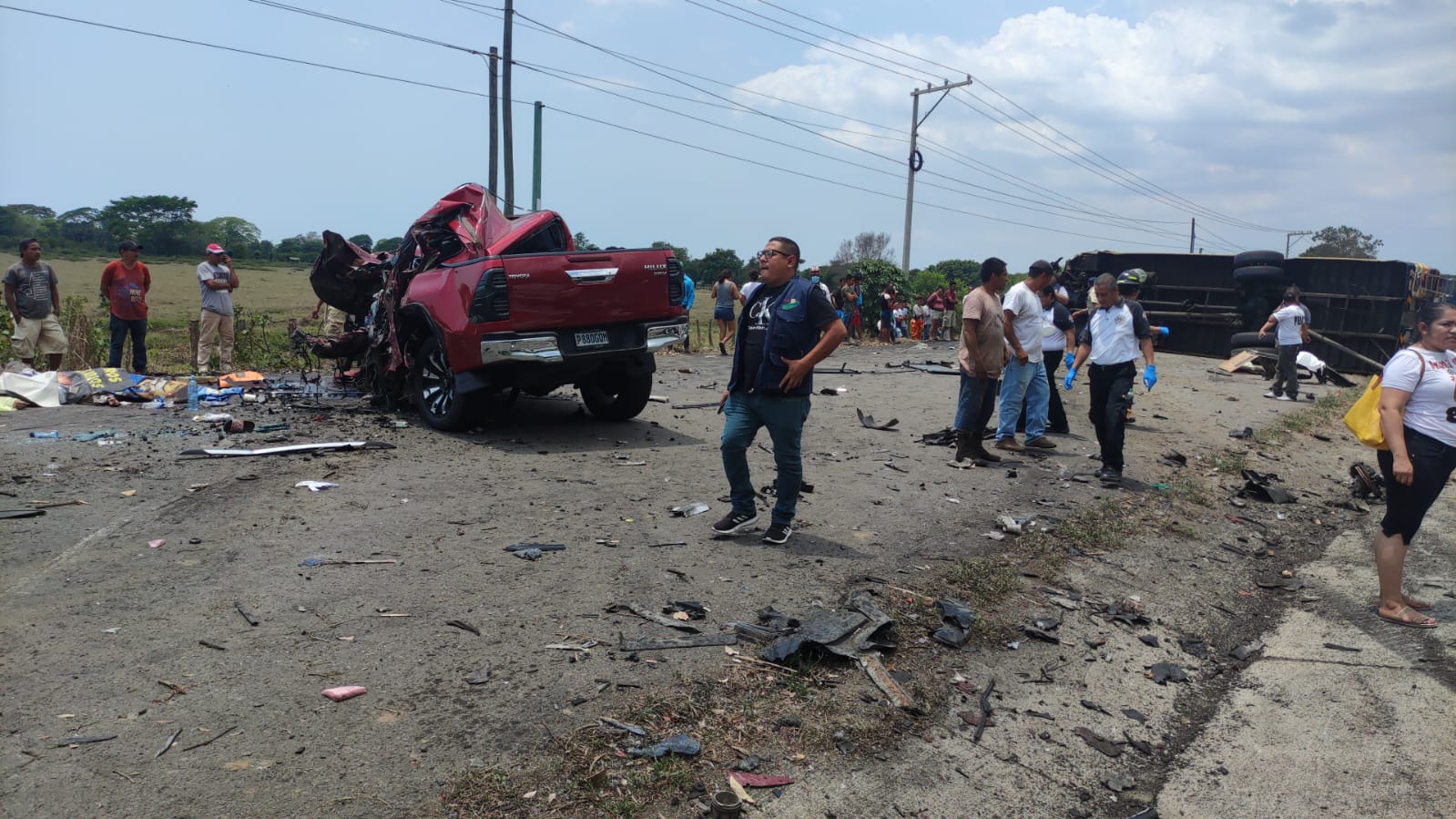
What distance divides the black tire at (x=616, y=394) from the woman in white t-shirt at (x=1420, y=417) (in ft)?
21.1

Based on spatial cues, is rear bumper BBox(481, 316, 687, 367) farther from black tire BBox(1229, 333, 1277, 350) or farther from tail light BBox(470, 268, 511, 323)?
black tire BBox(1229, 333, 1277, 350)

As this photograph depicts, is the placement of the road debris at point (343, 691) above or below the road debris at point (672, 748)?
above

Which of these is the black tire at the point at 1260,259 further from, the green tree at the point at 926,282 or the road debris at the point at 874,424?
the green tree at the point at 926,282

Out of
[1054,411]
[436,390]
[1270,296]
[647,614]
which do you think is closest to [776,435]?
[647,614]

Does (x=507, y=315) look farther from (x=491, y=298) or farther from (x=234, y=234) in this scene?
(x=234, y=234)

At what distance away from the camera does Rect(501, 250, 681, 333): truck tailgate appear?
8445 mm

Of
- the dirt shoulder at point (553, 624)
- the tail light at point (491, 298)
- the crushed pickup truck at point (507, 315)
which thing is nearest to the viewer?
the dirt shoulder at point (553, 624)

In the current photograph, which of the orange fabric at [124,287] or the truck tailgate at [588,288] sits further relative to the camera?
the orange fabric at [124,287]

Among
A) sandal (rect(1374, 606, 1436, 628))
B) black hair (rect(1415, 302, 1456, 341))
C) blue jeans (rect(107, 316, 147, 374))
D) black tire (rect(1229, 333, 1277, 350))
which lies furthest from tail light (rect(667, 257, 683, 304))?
black tire (rect(1229, 333, 1277, 350))

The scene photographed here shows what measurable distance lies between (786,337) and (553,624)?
7.34 ft

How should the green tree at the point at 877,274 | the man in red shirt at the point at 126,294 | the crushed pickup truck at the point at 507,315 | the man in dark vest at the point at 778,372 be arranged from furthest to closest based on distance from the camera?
the green tree at the point at 877,274 → the man in red shirt at the point at 126,294 → the crushed pickup truck at the point at 507,315 → the man in dark vest at the point at 778,372

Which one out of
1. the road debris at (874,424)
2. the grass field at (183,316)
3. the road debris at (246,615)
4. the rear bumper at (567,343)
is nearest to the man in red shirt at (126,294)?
the grass field at (183,316)

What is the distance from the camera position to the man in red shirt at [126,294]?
12.5 m

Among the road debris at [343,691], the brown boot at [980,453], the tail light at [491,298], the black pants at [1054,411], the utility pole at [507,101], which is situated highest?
the utility pole at [507,101]
